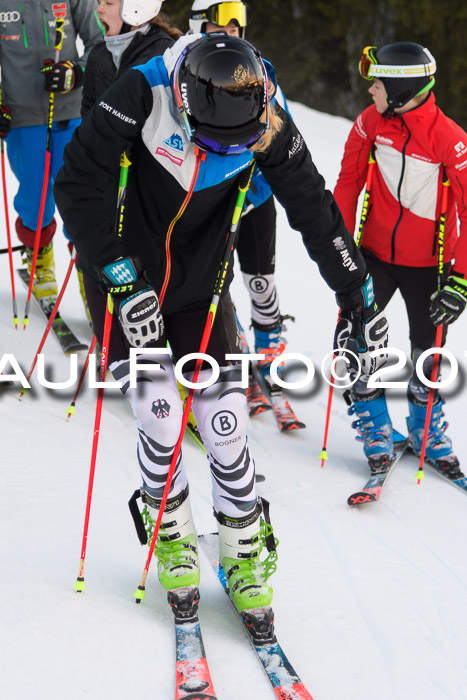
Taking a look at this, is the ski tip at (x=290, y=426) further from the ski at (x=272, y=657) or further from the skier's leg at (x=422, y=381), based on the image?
the ski at (x=272, y=657)

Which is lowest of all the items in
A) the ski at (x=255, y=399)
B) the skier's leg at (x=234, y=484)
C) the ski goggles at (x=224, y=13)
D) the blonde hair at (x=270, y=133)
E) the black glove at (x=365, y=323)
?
the ski at (x=255, y=399)

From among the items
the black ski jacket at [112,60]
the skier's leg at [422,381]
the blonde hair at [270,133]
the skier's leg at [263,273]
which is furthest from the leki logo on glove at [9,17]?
the blonde hair at [270,133]

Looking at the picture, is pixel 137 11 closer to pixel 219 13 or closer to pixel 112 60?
pixel 112 60

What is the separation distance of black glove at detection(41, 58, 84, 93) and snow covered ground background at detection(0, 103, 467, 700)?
5.01ft

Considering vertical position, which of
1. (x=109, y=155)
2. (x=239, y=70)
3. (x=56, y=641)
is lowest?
(x=56, y=641)

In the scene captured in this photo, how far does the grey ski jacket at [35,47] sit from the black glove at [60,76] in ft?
0.44

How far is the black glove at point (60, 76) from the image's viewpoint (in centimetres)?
448

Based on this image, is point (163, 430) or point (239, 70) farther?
point (163, 430)

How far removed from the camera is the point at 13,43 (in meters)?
4.56

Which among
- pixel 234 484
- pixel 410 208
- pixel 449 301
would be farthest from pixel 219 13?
pixel 234 484

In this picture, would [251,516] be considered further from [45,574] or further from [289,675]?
[45,574]

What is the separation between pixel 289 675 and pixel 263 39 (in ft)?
70.9

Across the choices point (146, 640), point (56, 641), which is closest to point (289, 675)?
point (146, 640)

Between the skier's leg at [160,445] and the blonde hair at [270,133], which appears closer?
the blonde hair at [270,133]
